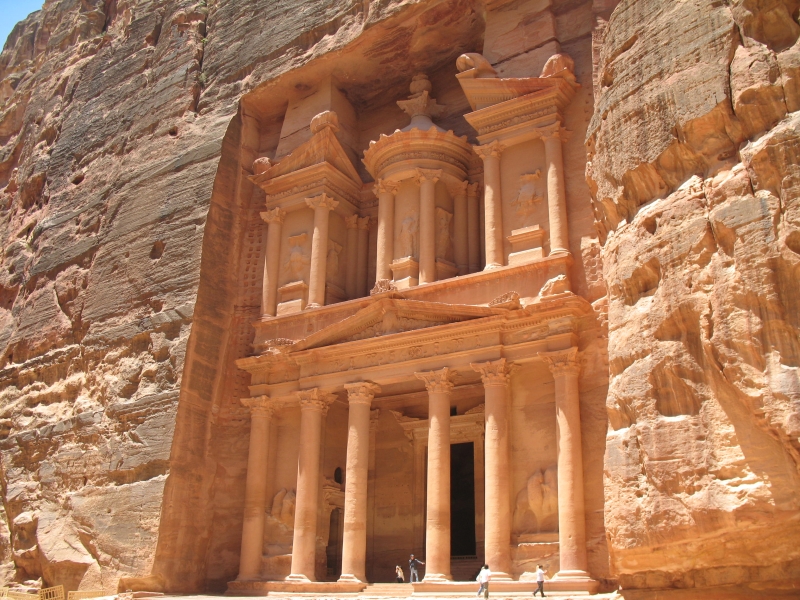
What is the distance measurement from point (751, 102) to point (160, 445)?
12.3 m

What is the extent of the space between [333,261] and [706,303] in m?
12.2

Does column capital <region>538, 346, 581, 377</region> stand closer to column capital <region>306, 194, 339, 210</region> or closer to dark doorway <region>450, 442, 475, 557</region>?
dark doorway <region>450, 442, 475, 557</region>

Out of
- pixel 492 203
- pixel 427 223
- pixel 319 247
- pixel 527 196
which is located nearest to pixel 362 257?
pixel 319 247

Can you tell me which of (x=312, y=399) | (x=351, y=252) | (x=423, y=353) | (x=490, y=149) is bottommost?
(x=312, y=399)

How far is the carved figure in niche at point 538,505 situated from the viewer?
525 inches

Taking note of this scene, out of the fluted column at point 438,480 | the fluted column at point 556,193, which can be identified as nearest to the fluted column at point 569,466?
the fluted column at point 438,480

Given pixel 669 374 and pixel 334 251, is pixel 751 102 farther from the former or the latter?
pixel 334 251

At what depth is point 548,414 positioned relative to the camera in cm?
1403

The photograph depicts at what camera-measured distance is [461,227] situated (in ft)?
56.4

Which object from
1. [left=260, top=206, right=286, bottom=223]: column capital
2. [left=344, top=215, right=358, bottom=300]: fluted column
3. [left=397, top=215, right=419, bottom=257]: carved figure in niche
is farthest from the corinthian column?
[left=260, top=206, right=286, bottom=223]: column capital

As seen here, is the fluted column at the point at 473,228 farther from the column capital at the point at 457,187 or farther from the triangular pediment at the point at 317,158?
the triangular pediment at the point at 317,158

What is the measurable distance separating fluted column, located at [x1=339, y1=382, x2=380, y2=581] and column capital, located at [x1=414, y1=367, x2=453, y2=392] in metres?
1.25

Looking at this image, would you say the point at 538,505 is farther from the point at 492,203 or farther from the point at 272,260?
the point at 272,260

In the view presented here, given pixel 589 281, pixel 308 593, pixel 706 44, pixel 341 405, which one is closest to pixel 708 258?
pixel 706 44
